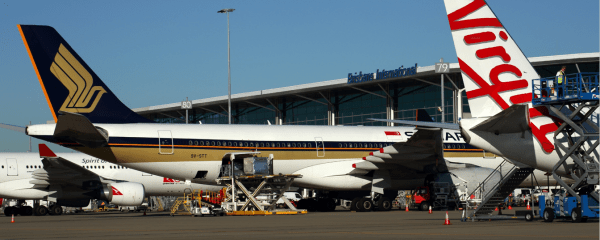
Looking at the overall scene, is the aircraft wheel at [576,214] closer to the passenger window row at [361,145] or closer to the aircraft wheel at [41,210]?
the passenger window row at [361,145]

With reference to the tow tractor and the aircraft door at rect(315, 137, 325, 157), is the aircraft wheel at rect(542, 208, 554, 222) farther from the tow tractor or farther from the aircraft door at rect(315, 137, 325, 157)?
the aircraft door at rect(315, 137, 325, 157)

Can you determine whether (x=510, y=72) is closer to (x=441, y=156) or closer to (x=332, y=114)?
(x=441, y=156)

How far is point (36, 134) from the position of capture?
25.1 metres

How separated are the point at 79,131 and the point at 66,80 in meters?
2.76

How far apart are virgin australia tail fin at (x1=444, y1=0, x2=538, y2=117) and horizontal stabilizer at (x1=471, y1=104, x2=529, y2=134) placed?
0.51m

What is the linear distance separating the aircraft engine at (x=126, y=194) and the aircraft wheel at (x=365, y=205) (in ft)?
34.7

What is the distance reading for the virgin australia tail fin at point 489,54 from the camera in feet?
58.0

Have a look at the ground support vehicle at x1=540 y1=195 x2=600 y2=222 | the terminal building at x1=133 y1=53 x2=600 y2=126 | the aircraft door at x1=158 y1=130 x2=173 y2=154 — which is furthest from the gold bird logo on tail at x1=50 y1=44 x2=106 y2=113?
the terminal building at x1=133 y1=53 x2=600 y2=126

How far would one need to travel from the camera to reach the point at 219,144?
27.5 metres

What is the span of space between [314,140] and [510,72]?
12.6 meters

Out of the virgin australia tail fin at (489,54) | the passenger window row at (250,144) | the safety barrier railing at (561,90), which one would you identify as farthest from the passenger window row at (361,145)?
the safety barrier railing at (561,90)

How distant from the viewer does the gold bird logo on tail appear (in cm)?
2608

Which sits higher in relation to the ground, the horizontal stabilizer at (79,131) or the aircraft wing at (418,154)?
the horizontal stabilizer at (79,131)

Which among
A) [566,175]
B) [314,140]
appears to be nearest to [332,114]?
[314,140]
